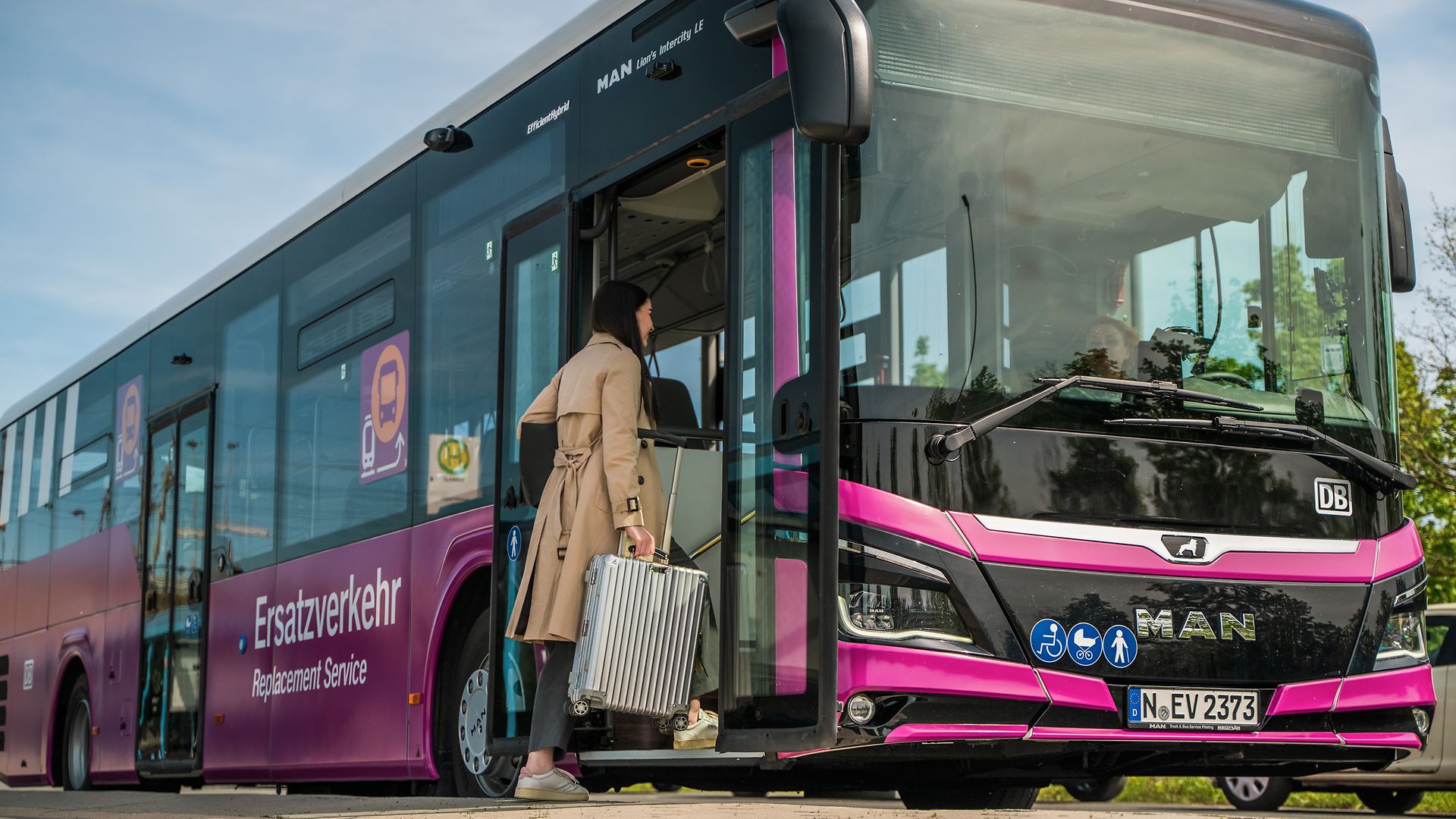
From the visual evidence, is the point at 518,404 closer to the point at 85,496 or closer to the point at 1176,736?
the point at 1176,736

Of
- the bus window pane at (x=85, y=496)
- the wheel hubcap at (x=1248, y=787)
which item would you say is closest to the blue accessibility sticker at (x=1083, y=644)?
the wheel hubcap at (x=1248, y=787)

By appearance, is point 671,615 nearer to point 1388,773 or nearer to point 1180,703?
point 1180,703

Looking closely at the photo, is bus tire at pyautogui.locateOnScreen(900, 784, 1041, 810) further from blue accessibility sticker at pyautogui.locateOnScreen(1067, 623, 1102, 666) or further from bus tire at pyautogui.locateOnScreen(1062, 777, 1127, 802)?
→ bus tire at pyautogui.locateOnScreen(1062, 777, 1127, 802)

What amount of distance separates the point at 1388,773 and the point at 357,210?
8.09 m

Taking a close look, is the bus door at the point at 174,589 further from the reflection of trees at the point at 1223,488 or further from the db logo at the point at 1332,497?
the db logo at the point at 1332,497

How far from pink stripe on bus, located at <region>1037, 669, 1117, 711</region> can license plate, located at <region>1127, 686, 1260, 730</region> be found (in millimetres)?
92

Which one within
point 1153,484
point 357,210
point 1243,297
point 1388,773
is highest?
point 357,210

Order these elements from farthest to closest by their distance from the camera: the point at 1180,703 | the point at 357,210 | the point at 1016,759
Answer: the point at 357,210 → the point at 1016,759 → the point at 1180,703

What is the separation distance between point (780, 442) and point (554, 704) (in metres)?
1.63

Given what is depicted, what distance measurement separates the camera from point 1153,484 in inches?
228

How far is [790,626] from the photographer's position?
18.5 feet

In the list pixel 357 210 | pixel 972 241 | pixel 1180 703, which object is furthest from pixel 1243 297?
pixel 357 210

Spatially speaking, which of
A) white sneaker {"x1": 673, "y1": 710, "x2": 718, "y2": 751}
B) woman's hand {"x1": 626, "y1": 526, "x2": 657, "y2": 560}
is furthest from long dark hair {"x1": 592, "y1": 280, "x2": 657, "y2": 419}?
white sneaker {"x1": 673, "y1": 710, "x2": 718, "y2": 751}

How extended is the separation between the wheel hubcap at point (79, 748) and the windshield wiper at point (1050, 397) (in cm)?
1009
